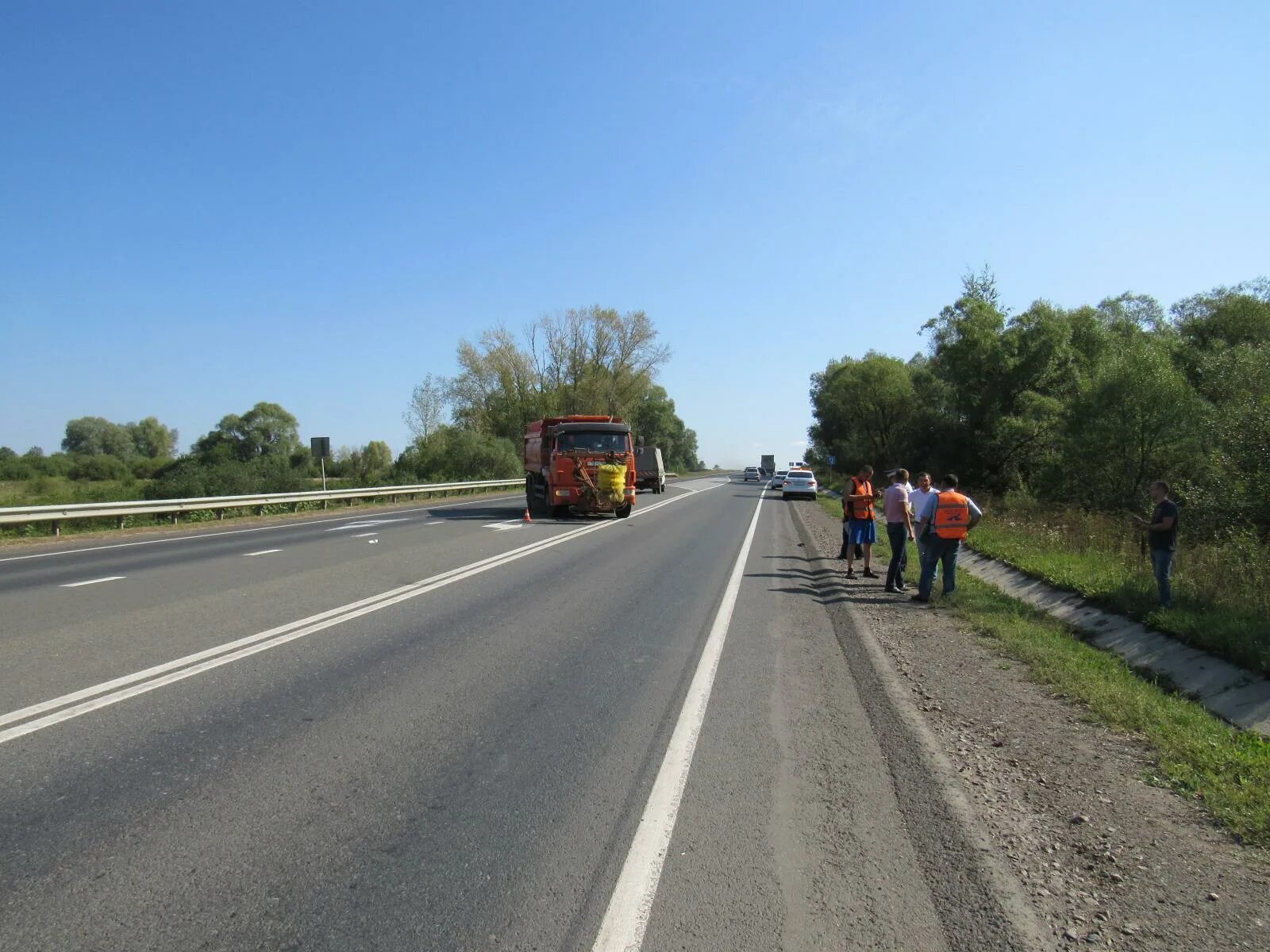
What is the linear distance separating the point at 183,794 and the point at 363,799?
36.7 inches

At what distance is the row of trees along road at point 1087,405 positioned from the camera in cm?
1619

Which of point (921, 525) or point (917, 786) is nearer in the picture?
point (917, 786)

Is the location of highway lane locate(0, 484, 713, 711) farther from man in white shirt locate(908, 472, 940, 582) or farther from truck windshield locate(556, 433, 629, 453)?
man in white shirt locate(908, 472, 940, 582)

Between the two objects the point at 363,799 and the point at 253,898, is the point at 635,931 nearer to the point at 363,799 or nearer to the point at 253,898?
the point at 253,898

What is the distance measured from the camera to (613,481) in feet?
86.8

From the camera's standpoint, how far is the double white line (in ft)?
18.1

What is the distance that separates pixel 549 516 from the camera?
92.1 ft

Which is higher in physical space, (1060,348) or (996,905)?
(1060,348)

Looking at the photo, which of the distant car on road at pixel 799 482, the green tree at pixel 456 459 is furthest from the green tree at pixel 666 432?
the distant car on road at pixel 799 482

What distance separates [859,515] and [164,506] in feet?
67.4

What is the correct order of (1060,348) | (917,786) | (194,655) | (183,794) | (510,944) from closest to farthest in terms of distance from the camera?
(510,944) < (183,794) < (917,786) < (194,655) < (1060,348)

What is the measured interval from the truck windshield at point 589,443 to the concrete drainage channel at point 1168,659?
14.9 metres

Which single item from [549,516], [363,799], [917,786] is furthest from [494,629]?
[549,516]

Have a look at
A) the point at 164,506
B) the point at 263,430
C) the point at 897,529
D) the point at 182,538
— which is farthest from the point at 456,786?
the point at 263,430
